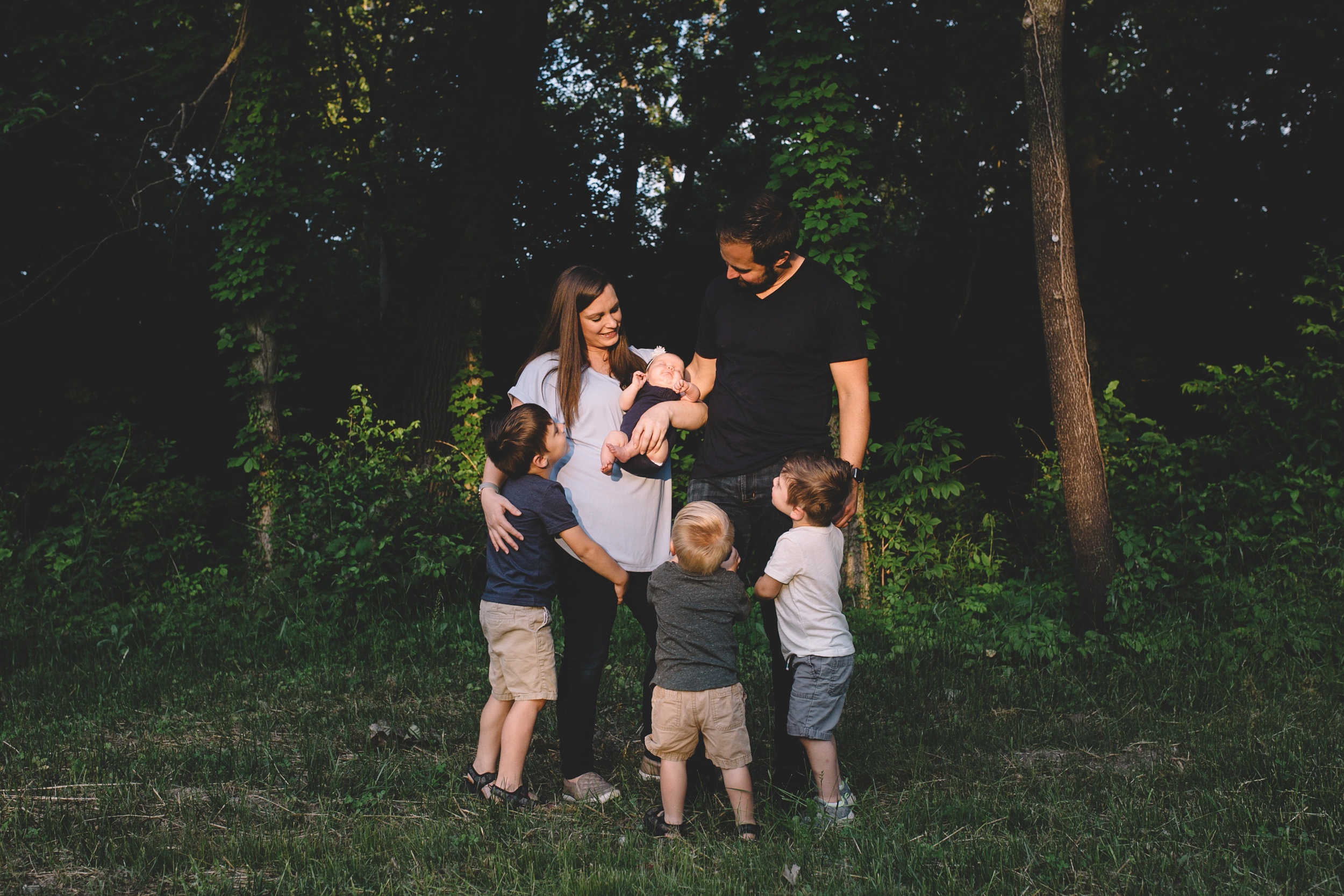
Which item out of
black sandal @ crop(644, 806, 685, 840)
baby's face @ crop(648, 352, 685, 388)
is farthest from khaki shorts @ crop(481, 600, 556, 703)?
baby's face @ crop(648, 352, 685, 388)

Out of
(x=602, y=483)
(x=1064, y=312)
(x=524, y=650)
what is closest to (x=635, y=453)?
(x=602, y=483)

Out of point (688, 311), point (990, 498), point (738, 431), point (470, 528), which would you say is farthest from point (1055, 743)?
point (688, 311)

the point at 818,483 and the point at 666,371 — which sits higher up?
the point at 666,371

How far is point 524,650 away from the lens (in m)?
3.44

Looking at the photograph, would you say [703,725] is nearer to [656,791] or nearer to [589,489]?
[656,791]

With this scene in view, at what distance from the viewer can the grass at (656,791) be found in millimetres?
2762

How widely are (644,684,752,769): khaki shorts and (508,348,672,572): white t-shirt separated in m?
0.53

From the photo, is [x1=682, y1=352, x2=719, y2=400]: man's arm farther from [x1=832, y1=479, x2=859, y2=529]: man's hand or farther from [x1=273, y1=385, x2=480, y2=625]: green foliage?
[x1=273, y1=385, x2=480, y2=625]: green foliage

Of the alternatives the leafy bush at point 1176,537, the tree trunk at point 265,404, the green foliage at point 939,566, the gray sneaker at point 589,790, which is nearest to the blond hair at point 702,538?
the gray sneaker at point 589,790

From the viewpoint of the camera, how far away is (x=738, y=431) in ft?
11.0

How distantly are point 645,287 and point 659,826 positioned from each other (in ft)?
33.9

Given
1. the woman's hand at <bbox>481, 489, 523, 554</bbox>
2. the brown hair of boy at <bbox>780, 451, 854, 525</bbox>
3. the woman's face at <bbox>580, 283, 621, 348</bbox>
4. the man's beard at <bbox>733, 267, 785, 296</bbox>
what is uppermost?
the man's beard at <bbox>733, 267, 785, 296</bbox>

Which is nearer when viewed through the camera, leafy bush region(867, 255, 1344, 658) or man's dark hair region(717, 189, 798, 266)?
man's dark hair region(717, 189, 798, 266)

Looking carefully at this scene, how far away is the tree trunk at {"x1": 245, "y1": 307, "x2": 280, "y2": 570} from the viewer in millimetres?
8609
